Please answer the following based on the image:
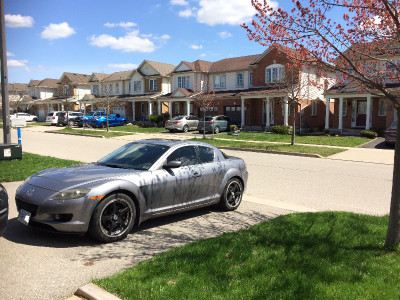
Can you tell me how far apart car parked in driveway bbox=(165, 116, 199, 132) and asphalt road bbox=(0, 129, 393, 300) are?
21.9 metres

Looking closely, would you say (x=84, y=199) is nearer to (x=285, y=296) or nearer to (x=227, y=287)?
(x=227, y=287)

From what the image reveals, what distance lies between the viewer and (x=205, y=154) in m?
6.99

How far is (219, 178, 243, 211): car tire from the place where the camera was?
711 centimetres

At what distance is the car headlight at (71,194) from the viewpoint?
5.00 m

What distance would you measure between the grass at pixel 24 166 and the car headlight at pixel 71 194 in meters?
5.66

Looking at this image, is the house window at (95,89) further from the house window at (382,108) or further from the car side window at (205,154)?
the car side window at (205,154)

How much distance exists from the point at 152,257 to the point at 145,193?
1215mm

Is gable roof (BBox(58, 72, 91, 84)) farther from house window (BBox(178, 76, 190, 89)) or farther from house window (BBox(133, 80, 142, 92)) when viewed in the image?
house window (BBox(178, 76, 190, 89))

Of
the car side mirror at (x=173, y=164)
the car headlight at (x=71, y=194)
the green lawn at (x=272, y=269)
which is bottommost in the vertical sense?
the green lawn at (x=272, y=269)

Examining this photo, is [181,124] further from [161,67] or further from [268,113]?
[161,67]

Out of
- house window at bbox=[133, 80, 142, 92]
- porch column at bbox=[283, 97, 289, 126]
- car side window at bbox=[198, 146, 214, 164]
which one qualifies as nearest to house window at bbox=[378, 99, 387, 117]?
porch column at bbox=[283, 97, 289, 126]

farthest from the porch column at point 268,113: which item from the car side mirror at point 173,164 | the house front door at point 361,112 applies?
the car side mirror at point 173,164

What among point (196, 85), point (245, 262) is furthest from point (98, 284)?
point (196, 85)

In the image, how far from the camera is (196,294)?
3.59 meters
